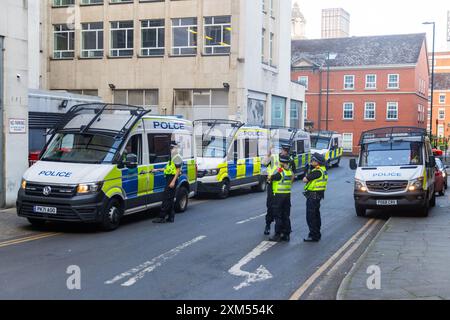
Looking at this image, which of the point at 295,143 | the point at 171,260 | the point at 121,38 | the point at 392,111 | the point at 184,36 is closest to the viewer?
the point at 171,260

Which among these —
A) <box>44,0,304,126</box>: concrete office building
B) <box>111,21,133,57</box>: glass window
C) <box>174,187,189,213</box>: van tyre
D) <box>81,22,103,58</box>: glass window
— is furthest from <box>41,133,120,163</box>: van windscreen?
<box>81,22,103,58</box>: glass window

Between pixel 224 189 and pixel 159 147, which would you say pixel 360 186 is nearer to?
pixel 159 147

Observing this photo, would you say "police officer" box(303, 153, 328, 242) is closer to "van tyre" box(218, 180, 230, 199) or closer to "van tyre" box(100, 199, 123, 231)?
"van tyre" box(100, 199, 123, 231)

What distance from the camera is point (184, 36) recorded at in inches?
1369

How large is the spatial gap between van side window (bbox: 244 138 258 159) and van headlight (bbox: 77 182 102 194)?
33.8 ft

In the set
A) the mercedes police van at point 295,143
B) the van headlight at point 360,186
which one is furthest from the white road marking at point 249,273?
the mercedes police van at point 295,143

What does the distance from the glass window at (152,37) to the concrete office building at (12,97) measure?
1973 centimetres

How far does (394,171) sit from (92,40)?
2696cm

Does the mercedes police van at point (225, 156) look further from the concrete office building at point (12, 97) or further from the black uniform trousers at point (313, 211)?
the black uniform trousers at point (313, 211)

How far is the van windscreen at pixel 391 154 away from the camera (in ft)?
51.4

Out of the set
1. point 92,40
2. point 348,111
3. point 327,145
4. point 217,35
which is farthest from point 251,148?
point 348,111

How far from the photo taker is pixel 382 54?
6525 cm

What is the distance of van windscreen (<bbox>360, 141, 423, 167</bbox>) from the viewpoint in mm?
15664

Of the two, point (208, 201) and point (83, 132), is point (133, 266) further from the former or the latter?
point (208, 201)
